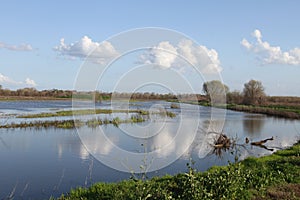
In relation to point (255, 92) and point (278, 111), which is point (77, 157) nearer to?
point (278, 111)

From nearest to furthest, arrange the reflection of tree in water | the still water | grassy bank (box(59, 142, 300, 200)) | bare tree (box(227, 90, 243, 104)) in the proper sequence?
1. grassy bank (box(59, 142, 300, 200))
2. the still water
3. the reflection of tree in water
4. bare tree (box(227, 90, 243, 104))

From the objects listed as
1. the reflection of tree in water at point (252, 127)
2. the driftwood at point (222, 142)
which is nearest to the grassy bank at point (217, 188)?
the driftwood at point (222, 142)

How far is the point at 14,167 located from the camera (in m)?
11.8

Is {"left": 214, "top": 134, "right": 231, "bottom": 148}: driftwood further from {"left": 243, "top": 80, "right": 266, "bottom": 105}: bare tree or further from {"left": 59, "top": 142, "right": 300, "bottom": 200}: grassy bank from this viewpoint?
{"left": 243, "top": 80, "right": 266, "bottom": 105}: bare tree

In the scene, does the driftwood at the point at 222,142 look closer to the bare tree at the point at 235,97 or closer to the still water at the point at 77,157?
the still water at the point at 77,157

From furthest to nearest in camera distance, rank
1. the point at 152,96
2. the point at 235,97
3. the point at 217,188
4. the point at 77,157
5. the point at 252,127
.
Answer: the point at 235,97, the point at 252,127, the point at 152,96, the point at 77,157, the point at 217,188

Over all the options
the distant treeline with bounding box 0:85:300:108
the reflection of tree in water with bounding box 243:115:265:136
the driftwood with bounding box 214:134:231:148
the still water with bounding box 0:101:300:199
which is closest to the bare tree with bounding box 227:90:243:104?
the distant treeline with bounding box 0:85:300:108

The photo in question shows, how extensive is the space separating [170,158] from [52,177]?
5.02 meters

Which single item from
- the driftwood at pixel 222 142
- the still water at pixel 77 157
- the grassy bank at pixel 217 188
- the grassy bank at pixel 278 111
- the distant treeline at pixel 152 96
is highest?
the distant treeline at pixel 152 96

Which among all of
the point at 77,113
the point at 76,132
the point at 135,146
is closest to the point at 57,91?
the point at 77,113

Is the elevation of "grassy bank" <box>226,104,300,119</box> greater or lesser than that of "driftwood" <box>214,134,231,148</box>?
greater

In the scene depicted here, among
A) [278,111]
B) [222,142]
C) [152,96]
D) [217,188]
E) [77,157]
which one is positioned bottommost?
[77,157]

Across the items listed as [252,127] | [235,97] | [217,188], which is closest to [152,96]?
[252,127]

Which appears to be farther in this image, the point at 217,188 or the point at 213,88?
the point at 213,88
